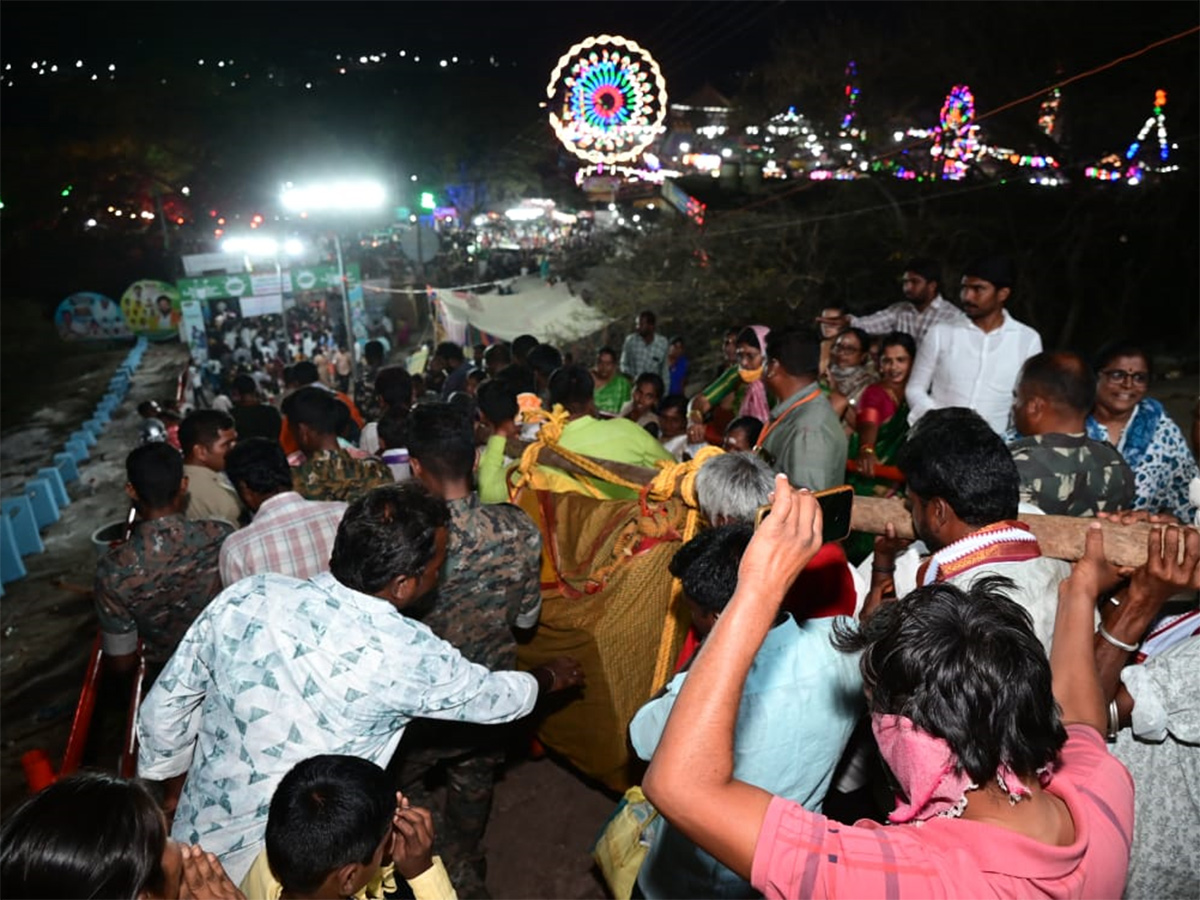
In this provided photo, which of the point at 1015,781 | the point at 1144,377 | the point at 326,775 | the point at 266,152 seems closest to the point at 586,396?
the point at 1144,377

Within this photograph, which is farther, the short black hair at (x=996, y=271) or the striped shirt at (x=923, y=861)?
the short black hair at (x=996, y=271)

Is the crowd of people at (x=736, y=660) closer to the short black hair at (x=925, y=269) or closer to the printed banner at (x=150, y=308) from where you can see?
the short black hair at (x=925, y=269)

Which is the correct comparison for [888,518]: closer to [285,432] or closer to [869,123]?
[285,432]

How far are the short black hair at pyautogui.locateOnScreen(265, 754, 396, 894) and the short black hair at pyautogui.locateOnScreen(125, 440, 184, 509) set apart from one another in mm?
2249

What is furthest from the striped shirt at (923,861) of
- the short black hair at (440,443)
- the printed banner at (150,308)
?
the printed banner at (150,308)

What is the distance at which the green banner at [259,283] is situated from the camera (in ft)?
56.9

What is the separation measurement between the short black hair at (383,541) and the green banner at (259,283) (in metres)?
16.7

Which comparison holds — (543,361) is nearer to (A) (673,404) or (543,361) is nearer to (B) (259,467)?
(A) (673,404)

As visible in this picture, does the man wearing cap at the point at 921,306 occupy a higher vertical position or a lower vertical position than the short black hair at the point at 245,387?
higher

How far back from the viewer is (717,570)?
2.14 m

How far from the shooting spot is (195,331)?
57.3ft

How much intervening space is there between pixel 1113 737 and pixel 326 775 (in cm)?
220

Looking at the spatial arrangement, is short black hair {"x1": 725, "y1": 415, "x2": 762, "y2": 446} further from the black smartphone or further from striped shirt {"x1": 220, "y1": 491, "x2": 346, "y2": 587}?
the black smartphone

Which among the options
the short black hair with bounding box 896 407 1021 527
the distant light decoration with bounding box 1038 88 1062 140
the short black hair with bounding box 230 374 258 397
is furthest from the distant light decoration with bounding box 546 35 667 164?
the short black hair with bounding box 896 407 1021 527
